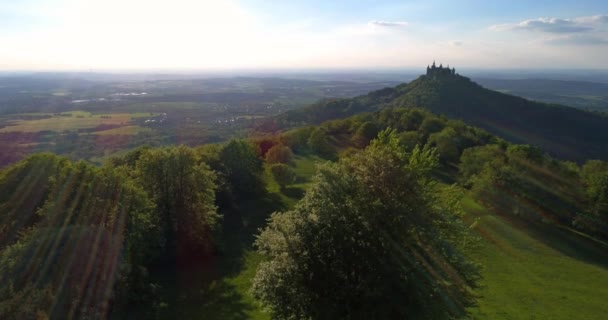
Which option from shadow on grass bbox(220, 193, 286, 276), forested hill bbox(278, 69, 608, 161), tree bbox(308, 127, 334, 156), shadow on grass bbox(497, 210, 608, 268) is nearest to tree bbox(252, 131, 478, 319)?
shadow on grass bbox(220, 193, 286, 276)

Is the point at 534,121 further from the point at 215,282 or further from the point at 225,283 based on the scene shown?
the point at 215,282

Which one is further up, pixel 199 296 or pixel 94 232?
pixel 94 232

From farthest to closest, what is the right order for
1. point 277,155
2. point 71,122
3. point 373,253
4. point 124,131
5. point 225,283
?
point 71,122, point 124,131, point 277,155, point 225,283, point 373,253

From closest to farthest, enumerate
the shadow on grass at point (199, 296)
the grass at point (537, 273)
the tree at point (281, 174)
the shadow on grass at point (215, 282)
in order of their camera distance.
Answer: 1. the shadow on grass at point (199, 296)
2. the shadow on grass at point (215, 282)
3. the grass at point (537, 273)
4. the tree at point (281, 174)

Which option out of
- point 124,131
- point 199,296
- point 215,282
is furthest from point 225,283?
point 124,131

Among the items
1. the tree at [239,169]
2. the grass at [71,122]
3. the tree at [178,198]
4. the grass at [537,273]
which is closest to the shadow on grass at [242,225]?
the tree at [239,169]

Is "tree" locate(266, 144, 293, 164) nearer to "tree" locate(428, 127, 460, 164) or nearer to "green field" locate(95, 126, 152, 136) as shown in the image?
"tree" locate(428, 127, 460, 164)

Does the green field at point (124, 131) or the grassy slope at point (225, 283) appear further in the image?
the green field at point (124, 131)

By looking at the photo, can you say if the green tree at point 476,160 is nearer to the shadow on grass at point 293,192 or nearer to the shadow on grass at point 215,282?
the shadow on grass at point 293,192
